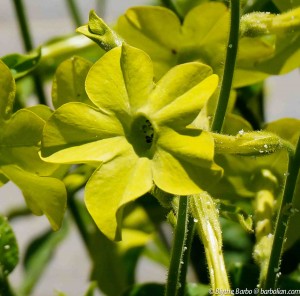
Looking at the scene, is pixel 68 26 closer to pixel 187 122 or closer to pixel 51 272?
pixel 51 272

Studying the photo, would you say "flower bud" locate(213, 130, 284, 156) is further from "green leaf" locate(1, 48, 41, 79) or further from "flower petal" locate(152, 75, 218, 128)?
"green leaf" locate(1, 48, 41, 79)

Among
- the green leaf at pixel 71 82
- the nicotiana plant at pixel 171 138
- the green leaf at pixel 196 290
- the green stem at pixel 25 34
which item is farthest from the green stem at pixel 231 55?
the green stem at pixel 25 34

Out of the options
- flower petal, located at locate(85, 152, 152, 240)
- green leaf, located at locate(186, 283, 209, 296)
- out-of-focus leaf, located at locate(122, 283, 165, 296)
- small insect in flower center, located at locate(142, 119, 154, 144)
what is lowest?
out-of-focus leaf, located at locate(122, 283, 165, 296)

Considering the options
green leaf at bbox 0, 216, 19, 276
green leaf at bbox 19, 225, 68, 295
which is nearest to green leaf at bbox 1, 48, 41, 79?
green leaf at bbox 0, 216, 19, 276

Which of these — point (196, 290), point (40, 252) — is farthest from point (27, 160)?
point (40, 252)

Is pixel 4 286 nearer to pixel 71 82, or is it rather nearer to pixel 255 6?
pixel 71 82

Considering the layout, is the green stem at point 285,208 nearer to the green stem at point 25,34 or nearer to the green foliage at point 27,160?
the green foliage at point 27,160
